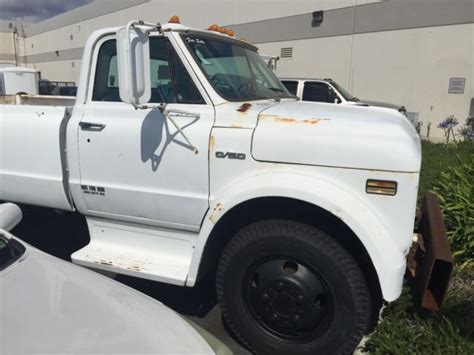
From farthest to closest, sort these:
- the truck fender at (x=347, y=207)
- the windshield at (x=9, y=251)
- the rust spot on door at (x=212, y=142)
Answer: the rust spot on door at (x=212, y=142)
the truck fender at (x=347, y=207)
the windshield at (x=9, y=251)

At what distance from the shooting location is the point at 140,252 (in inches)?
135

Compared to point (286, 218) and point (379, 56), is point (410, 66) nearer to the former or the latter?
point (379, 56)

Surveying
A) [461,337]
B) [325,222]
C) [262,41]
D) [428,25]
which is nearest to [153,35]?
[325,222]

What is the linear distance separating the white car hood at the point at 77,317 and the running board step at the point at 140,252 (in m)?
0.92

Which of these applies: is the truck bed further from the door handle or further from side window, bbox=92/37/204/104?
side window, bbox=92/37/204/104

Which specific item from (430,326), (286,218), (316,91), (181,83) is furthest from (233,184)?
(316,91)

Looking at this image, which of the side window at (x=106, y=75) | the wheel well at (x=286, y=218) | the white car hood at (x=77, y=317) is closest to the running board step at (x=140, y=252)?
the wheel well at (x=286, y=218)

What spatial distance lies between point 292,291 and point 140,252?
4.16 feet

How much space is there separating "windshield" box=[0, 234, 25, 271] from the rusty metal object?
7.79 ft

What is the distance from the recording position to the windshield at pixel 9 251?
2204 millimetres

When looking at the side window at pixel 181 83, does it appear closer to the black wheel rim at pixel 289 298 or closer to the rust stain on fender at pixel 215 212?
the rust stain on fender at pixel 215 212

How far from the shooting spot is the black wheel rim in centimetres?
282

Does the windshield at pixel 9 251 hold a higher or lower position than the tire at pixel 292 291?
higher

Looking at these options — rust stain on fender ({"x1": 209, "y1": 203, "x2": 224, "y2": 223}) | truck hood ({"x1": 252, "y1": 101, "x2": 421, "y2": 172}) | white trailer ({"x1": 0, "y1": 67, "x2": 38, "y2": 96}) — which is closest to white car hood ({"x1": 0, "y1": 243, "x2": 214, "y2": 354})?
rust stain on fender ({"x1": 209, "y1": 203, "x2": 224, "y2": 223})
